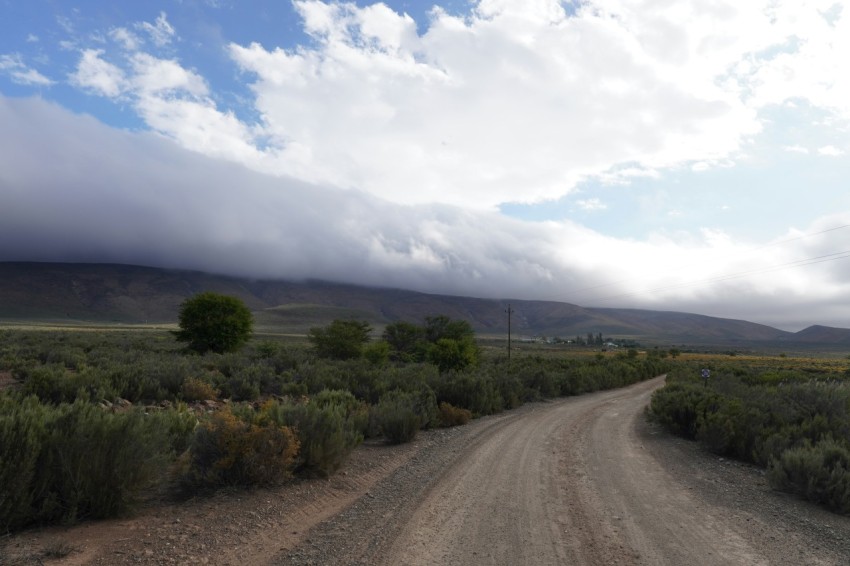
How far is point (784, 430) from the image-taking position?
12.2 metres

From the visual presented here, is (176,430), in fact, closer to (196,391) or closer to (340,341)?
(196,391)

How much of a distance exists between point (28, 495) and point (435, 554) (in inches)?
185

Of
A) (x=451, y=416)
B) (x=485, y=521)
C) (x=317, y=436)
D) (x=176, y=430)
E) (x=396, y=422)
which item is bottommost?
(x=451, y=416)

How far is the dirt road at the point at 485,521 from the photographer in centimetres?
595

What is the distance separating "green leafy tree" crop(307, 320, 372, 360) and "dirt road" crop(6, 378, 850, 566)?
30.5m

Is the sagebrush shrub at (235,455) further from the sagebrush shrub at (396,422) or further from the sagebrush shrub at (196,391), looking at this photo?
the sagebrush shrub at (196,391)

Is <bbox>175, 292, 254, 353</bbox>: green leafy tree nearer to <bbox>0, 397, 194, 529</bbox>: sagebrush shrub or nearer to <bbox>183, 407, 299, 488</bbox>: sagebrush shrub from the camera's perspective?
<bbox>183, 407, 299, 488</bbox>: sagebrush shrub

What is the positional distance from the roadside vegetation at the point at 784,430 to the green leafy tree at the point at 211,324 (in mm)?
36030

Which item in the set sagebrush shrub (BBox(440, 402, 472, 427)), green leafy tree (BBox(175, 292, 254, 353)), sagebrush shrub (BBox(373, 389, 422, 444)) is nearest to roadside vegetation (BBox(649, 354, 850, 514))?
sagebrush shrub (BBox(440, 402, 472, 427))

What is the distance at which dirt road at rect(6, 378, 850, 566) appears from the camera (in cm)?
595

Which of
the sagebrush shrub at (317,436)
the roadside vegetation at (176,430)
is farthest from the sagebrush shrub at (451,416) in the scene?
the sagebrush shrub at (317,436)

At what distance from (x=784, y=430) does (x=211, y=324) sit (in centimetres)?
4090

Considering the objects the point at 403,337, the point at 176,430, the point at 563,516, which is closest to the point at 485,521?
the point at 563,516

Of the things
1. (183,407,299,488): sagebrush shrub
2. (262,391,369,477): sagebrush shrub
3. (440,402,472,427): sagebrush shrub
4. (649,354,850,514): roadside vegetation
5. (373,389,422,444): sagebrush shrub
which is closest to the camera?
(183,407,299,488): sagebrush shrub
